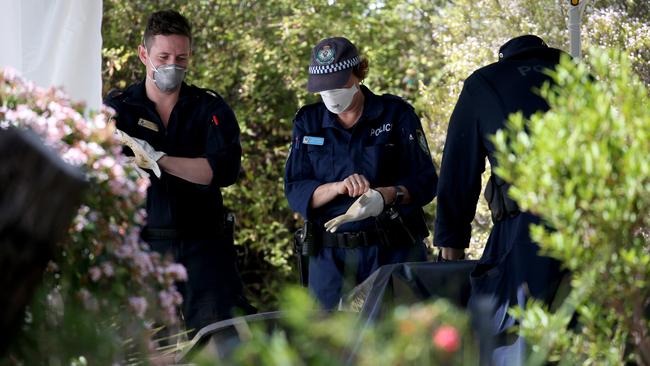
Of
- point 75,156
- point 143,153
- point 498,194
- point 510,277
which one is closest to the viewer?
point 75,156

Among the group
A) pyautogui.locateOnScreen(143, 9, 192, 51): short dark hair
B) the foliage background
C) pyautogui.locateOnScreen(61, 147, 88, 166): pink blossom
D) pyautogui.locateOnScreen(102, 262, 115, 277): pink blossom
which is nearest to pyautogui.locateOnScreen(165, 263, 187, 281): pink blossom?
pyautogui.locateOnScreen(102, 262, 115, 277): pink blossom

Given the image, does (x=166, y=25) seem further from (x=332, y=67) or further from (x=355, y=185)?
(x=355, y=185)

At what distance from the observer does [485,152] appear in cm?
369

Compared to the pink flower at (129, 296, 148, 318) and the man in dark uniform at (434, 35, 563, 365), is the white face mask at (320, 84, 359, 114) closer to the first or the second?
the man in dark uniform at (434, 35, 563, 365)

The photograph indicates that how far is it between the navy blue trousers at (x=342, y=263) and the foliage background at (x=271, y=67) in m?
4.44

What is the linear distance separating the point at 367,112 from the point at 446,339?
3351mm

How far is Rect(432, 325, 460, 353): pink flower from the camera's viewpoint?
1.59m

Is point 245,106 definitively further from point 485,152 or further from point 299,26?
point 485,152

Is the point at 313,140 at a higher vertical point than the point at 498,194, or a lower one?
higher

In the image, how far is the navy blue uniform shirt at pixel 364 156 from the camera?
4.83 metres

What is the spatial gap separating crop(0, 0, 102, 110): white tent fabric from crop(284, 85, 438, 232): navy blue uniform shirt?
37.9 inches

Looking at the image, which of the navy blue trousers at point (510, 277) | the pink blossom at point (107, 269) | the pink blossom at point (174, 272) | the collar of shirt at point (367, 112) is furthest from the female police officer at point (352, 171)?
the pink blossom at point (107, 269)

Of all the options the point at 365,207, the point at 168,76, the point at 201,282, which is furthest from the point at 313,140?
the point at 201,282

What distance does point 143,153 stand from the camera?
459 centimetres
